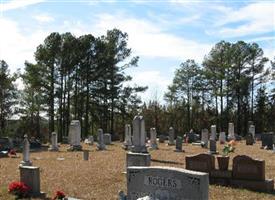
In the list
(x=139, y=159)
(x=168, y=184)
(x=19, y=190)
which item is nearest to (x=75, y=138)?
(x=139, y=159)

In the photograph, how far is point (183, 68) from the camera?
5391 cm

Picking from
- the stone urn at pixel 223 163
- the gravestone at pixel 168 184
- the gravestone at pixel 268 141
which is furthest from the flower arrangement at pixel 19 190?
the gravestone at pixel 268 141

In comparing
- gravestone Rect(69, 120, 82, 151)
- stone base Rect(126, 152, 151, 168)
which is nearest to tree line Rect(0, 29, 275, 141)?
gravestone Rect(69, 120, 82, 151)

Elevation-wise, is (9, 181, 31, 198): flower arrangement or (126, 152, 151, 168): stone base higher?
(126, 152, 151, 168): stone base

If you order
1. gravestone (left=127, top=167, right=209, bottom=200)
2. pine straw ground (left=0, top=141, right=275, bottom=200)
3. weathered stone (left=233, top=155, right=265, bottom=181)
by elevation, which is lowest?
pine straw ground (left=0, top=141, right=275, bottom=200)

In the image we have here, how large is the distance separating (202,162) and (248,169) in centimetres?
176

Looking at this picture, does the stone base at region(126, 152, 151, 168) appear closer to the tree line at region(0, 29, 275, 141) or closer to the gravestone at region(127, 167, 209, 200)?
the gravestone at region(127, 167, 209, 200)

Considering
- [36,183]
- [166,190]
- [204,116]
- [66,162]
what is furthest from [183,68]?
[166,190]

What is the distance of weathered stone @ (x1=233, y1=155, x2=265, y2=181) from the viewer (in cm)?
1452

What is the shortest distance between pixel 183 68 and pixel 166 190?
152 feet

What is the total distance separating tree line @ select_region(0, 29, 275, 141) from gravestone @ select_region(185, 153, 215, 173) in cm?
3090

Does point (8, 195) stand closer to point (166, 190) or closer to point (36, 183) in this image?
point (36, 183)

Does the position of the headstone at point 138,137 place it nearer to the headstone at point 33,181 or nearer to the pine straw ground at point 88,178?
the pine straw ground at point 88,178

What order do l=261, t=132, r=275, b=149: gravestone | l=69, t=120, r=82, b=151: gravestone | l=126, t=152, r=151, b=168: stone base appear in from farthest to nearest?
l=261, t=132, r=275, b=149: gravestone < l=69, t=120, r=82, b=151: gravestone < l=126, t=152, r=151, b=168: stone base
